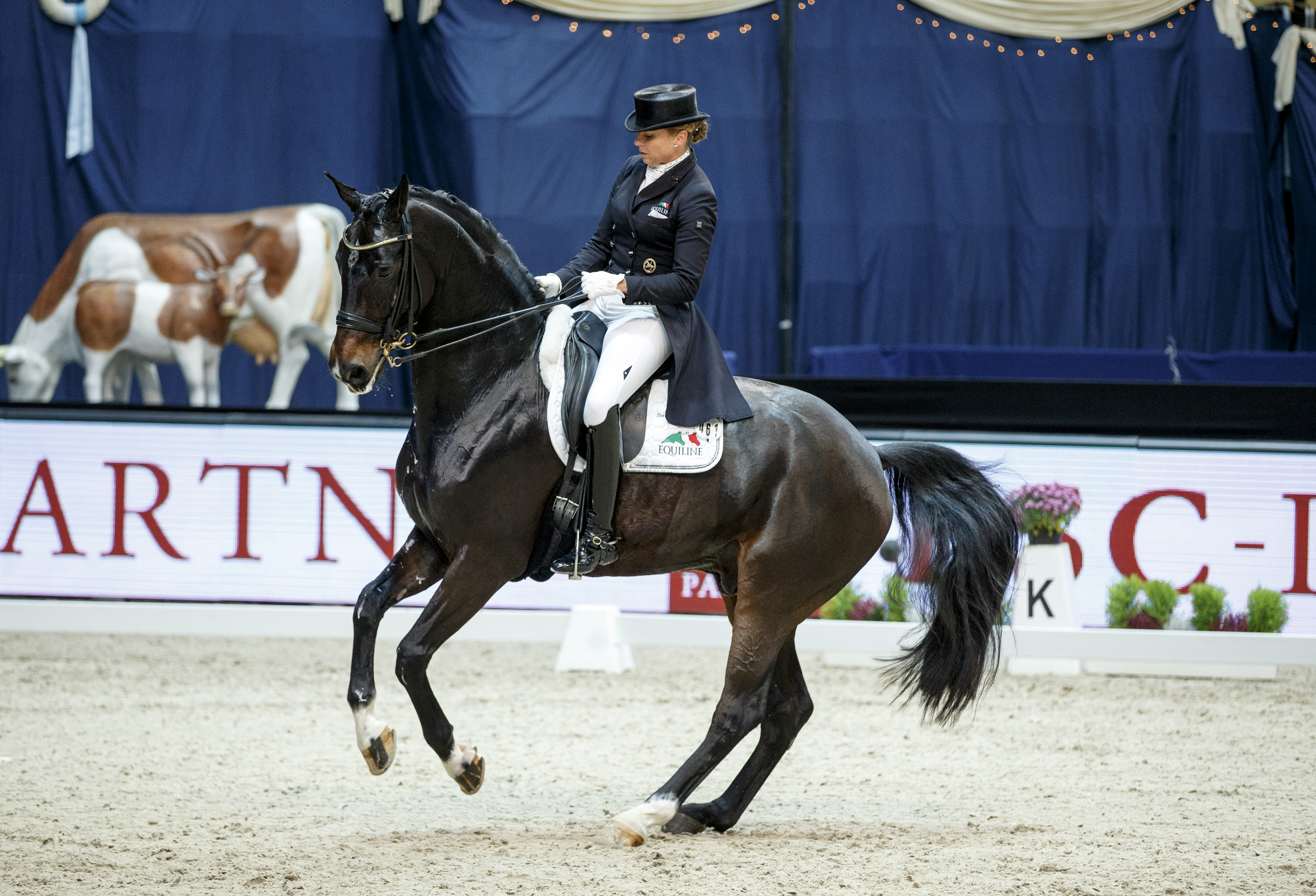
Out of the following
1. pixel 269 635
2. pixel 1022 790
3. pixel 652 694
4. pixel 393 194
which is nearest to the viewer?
pixel 393 194

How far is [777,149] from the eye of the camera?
35.7ft

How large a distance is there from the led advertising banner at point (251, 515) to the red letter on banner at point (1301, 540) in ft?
1.73

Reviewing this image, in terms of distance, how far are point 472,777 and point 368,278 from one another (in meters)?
1.45

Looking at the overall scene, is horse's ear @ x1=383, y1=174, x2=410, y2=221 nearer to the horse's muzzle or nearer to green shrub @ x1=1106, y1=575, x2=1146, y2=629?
the horse's muzzle

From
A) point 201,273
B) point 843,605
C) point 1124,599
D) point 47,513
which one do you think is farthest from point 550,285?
point 201,273

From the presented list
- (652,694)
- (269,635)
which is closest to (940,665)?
(652,694)

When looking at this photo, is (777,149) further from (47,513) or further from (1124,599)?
(47,513)

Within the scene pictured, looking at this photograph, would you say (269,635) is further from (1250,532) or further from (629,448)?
(1250,532)

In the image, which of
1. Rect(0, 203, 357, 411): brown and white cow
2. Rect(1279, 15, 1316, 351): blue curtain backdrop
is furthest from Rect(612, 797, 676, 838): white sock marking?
Rect(1279, 15, 1316, 351): blue curtain backdrop

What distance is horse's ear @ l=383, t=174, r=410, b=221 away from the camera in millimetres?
3537

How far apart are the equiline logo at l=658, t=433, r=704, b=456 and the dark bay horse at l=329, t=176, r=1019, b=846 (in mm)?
81

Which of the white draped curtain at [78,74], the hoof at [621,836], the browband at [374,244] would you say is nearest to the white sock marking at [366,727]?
the hoof at [621,836]

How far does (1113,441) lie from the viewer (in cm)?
702

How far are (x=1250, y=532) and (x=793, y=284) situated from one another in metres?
4.89
